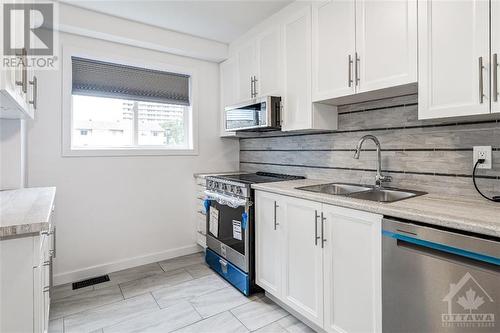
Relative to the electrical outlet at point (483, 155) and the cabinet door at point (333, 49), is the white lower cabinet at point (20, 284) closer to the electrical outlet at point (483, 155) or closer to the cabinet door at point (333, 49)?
the cabinet door at point (333, 49)

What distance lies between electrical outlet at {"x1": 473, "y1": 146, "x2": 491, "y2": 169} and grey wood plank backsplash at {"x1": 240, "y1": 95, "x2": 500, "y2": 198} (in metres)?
0.03

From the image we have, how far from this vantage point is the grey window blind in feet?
9.02

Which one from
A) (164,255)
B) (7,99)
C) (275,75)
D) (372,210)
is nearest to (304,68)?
(275,75)

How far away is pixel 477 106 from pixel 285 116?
1375mm

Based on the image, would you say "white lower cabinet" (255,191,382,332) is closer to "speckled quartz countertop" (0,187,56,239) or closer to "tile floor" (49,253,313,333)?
"tile floor" (49,253,313,333)

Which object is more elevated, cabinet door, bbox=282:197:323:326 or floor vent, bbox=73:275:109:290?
cabinet door, bbox=282:197:323:326

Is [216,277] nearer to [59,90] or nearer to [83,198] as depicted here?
[83,198]

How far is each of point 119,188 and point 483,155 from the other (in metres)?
3.01

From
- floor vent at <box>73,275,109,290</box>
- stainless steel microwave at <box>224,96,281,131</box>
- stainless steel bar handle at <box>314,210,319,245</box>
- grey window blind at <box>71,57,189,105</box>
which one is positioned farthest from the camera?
grey window blind at <box>71,57,189,105</box>

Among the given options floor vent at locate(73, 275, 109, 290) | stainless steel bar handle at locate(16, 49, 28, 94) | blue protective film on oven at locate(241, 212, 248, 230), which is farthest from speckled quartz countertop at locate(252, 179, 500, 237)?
floor vent at locate(73, 275, 109, 290)

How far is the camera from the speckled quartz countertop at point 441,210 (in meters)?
1.08

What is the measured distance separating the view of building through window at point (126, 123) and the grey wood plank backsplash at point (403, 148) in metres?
1.42

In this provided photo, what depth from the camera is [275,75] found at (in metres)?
2.57

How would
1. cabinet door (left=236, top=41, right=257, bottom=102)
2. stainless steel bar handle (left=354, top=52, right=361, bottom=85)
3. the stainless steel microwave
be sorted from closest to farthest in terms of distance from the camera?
stainless steel bar handle (left=354, top=52, right=361, bottom=85) → the stainless steel microwave → cabinet door (left=236, top=41, right=257, bottom=102)
